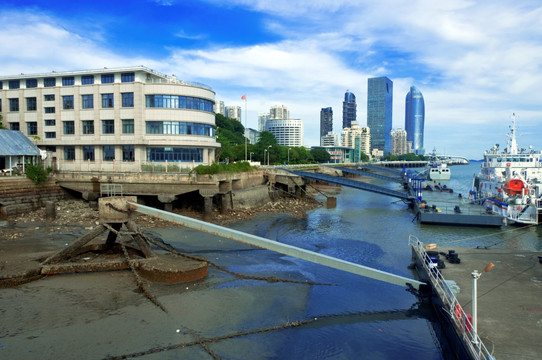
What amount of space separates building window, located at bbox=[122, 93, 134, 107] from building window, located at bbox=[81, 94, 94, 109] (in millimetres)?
5034

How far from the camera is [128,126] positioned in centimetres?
4575

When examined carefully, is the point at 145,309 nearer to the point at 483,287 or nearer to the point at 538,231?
the point at 483,287

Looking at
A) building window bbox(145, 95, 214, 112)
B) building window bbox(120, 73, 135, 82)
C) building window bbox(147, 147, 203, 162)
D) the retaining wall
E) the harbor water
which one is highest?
building window bbox(120, 73, 135, 82)

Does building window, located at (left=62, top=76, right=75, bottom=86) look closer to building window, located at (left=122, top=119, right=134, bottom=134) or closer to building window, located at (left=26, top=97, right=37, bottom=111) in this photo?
building window, located at (left=26, top=97, right=37, bottom=111)

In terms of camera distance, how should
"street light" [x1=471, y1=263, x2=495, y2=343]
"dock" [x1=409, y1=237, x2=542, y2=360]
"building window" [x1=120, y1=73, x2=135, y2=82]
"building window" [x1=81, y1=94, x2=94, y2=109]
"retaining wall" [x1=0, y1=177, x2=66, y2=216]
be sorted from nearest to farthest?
1. "street light" [x1=471, y1=263, x2=495, y2=343]
2. "dock" [x1=409, y1=237, x2=542, y2=360]
3. "retaining wall" [x1=0, y1=177, x2=66, y2=216]
4. "building window" [x1=120, y1=73, x2=135, y2=82]
5. "building window" [x1=81, y1=94, x2=94, y2=109]

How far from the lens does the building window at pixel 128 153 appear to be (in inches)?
1820

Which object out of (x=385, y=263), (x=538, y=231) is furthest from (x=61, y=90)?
(x=538, y=231)

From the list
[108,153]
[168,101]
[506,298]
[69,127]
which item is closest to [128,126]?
[108,153]

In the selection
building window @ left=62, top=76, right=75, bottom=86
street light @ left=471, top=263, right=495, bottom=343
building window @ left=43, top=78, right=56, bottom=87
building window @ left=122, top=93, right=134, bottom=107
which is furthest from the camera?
building window @ left=43, top=78, right=56, bottom=87

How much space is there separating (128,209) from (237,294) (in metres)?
7.97

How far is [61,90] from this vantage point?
49094 millimetres

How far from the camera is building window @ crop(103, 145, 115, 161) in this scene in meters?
47.2

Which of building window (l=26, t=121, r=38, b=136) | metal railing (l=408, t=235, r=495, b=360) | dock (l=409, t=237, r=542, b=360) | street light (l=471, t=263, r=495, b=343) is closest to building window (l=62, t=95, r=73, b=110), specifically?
building window (l=26, t=121, r=38, b=136)

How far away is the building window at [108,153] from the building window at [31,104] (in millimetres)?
13503
